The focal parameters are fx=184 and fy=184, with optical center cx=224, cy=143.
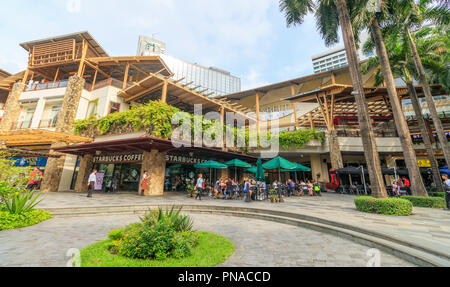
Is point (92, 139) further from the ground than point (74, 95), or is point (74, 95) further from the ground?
point (74, 95)

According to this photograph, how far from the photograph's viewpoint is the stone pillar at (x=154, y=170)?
12855mm

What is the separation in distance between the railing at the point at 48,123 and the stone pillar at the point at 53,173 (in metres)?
3.00

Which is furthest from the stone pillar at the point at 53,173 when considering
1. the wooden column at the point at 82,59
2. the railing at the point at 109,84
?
the wooden column at the point at 82,59

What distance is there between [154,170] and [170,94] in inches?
292

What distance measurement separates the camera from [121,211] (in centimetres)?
845

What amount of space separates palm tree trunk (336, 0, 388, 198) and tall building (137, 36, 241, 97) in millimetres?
83122

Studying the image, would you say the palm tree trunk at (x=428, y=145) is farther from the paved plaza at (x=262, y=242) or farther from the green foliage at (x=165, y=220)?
the green foliage at (x=165, y=220)

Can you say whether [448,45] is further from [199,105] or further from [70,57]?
[70,57]

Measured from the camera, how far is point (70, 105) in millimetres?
17938

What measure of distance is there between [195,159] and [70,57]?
18.4 meters

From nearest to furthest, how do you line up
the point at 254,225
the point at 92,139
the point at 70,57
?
1. the point at 254,225
2. the point at 92,139
3. the point at 70,57

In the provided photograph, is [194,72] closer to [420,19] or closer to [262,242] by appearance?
[420,19]
